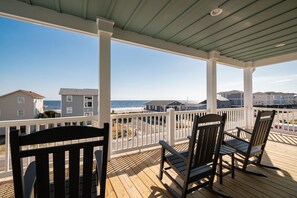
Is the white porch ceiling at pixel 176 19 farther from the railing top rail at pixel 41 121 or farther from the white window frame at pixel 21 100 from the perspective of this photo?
the white window frame at pixel 21 100

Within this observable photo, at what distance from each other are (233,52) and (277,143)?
9.16 feet

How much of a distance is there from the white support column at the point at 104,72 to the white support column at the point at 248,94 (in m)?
5.11

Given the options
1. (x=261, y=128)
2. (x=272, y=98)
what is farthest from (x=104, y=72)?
(x=272, y=98)

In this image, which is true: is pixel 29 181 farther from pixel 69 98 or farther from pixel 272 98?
pixel 272 98

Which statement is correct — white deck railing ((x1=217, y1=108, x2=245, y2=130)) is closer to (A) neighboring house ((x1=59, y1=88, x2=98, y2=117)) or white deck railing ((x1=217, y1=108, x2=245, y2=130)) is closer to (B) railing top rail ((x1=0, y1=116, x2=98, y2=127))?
(B) railing top rail ((x1=0, y1=116, x2=98, y2=127))

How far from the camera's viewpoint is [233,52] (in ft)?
13.6

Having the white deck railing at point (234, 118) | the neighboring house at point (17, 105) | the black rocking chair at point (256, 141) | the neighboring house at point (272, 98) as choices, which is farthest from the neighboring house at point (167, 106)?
the neighboring house at point (272, 98)

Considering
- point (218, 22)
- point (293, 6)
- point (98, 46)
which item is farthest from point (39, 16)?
point (293, 6)

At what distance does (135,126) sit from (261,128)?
227 centimetres

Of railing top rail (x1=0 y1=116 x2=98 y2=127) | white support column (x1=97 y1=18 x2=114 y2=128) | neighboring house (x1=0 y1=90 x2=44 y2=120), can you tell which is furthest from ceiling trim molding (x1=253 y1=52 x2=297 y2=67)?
neighboring house (x1=0 y1=90 x2=44 y2=120)

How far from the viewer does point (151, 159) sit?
272cm

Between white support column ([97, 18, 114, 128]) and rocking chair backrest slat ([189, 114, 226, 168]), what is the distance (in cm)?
170

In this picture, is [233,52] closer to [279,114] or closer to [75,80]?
[279,114]

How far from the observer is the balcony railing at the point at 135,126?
84.4 inches
